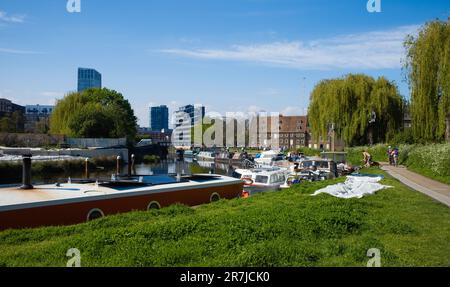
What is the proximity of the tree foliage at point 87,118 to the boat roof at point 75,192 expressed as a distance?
200ft

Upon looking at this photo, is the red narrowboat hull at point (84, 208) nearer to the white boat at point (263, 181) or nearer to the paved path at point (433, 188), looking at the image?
the paved path at point (433, 188)

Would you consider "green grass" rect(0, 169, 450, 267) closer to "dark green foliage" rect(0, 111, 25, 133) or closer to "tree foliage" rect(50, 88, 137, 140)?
"tree foliage" rect(50, 88, 137, 140)

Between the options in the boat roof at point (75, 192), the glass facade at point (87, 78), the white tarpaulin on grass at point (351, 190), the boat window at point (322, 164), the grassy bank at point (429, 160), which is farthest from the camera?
the glass facade at point (87, 78)

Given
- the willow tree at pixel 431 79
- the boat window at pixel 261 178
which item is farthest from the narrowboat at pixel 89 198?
the willow tree at pixel 431 79

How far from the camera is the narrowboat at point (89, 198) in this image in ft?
45.2

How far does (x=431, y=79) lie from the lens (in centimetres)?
3278

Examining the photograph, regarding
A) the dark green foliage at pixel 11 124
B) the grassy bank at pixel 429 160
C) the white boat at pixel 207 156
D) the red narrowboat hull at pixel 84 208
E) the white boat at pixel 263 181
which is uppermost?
the dark green foliage at pixel 11 124

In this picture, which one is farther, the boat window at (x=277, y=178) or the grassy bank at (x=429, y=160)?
the boat window at (x=277, y=178)

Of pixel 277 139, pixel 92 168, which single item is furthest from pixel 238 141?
pixel 92 168

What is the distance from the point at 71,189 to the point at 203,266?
35.9 feet

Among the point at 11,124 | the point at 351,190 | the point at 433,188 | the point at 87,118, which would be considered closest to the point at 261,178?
the point at 433,188

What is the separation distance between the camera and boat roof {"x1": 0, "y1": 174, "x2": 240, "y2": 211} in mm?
14031
